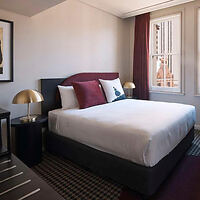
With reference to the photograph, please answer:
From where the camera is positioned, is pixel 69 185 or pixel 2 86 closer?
pixel 69 185

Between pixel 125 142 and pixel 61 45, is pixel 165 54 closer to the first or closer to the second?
pixel 61 45

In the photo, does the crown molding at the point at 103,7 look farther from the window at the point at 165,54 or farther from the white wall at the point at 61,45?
the window at the point at 165,54

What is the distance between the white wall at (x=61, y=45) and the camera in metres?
2.60

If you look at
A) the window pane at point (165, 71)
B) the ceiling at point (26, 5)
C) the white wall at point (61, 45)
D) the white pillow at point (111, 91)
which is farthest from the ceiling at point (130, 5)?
the white pillow at point (111, 91)

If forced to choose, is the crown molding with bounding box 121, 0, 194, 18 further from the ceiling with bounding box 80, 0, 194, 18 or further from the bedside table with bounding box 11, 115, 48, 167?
the bedside table with bounding box 11, 115, 48, 167

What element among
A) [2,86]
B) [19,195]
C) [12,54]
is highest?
[12,54]

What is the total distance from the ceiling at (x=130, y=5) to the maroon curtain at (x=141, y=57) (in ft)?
0.91

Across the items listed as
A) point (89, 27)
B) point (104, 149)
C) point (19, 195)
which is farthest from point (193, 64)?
point (19, 195)

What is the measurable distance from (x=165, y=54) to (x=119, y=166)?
3.28m

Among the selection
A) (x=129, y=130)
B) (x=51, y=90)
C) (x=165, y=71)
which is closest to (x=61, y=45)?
(x=51, y=90)

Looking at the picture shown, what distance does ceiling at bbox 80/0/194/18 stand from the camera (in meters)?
3.57

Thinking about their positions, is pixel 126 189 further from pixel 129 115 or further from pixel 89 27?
pixel 89 27

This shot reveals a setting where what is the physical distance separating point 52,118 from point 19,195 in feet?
5.29

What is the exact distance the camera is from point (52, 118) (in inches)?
106
